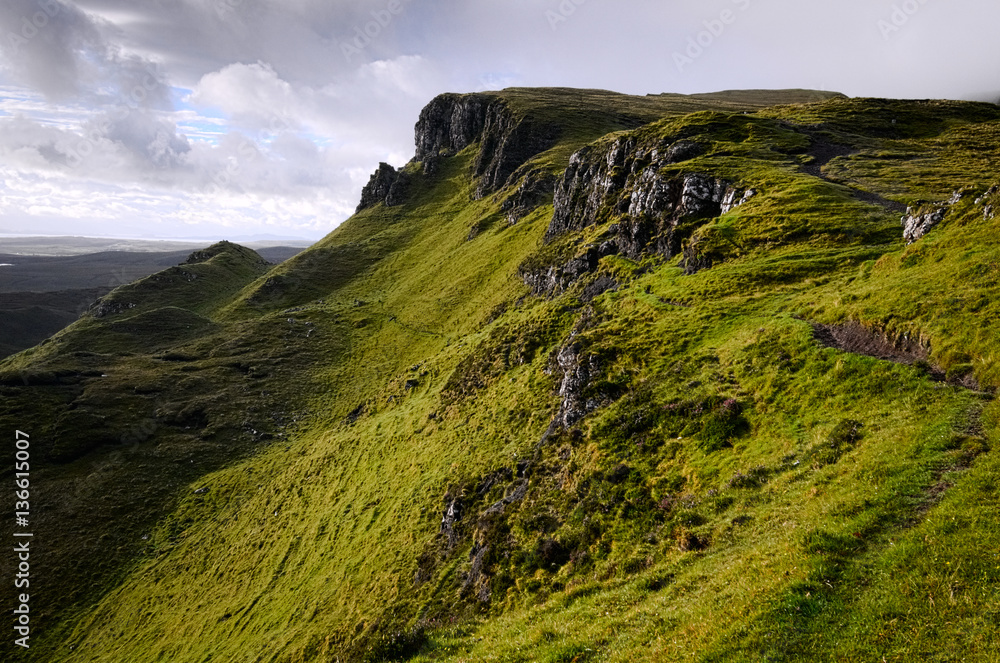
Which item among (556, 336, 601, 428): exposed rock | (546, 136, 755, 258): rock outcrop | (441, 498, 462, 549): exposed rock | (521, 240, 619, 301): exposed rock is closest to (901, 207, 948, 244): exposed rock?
(546, 136, 755, 258): rock outcrop

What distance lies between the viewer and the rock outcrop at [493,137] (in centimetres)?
14675

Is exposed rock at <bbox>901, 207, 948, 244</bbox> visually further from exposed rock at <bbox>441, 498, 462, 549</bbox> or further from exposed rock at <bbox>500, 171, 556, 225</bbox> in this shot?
exposed rock at <bbox>500, 171, 556, 225</bbox>

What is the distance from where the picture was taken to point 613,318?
41156 mm

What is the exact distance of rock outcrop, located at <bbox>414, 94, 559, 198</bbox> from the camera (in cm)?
14675

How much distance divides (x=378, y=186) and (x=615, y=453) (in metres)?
181

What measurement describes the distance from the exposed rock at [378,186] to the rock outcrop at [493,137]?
52.2 feet

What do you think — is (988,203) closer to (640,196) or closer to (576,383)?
(576,383)

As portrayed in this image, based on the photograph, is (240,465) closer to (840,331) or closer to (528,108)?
(840,331)

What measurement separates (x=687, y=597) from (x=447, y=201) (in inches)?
6291

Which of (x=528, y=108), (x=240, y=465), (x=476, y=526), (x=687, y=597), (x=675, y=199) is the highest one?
(x=528, y=108)

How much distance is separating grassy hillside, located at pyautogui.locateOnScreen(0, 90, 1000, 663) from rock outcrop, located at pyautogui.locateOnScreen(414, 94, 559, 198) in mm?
61366

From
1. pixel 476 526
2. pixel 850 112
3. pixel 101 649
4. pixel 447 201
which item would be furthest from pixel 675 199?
pixel 447 201

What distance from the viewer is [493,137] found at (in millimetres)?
166500

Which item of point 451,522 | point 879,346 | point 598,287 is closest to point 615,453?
point 451,522
